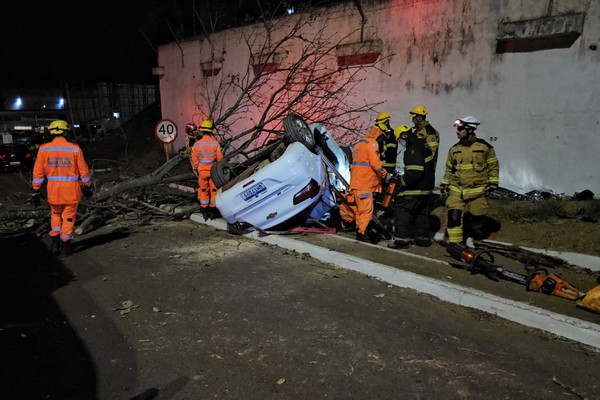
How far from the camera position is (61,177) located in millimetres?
5488

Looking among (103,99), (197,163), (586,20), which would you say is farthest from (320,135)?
(103,99)

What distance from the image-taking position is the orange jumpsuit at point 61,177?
5.47 m

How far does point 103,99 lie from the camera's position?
32.3 meters

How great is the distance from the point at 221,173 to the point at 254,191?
1.06 meters

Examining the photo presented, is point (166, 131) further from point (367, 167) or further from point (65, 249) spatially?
point (367, 167)

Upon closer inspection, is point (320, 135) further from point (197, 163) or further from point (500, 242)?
point (500, 242)

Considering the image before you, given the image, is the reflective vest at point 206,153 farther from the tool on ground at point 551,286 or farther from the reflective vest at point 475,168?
the tool on ground at point 551,286

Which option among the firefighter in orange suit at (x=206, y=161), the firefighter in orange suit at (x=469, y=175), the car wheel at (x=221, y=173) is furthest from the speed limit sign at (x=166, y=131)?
the firefighter in orange suit at (x=469, y=175)

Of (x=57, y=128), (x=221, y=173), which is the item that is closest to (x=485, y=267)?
(x=221, y=173)

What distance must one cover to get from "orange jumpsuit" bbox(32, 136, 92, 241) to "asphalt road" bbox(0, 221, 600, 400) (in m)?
0.83

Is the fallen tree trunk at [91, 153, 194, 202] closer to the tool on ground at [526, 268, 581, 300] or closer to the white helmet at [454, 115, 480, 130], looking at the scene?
the white helmet at [454, 115, 480, 130]

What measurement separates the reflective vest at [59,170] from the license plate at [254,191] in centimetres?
238

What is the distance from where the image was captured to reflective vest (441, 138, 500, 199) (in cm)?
515

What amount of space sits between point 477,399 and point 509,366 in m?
0.52
